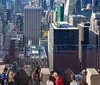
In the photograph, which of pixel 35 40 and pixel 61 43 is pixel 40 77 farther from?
pixel 35 40

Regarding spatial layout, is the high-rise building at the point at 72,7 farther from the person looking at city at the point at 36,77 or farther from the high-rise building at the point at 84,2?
the person looking at city at the point at 36,77

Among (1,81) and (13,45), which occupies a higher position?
(1,81)

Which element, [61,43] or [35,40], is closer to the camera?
[61,43]

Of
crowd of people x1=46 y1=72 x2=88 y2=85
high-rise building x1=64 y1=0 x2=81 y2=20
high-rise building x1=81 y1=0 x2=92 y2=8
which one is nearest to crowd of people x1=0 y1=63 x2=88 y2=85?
crowd of people x1=46 y1=72 x2=88 y2=85

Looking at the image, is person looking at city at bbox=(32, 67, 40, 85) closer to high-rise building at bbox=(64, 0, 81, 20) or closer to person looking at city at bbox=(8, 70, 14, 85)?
person looking at city at bbox=(8, 70, 14, 85)

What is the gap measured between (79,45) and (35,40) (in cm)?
956

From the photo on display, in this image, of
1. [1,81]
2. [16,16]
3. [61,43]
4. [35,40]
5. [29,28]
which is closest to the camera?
[1,81]

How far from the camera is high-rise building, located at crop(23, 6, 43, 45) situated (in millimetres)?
24303

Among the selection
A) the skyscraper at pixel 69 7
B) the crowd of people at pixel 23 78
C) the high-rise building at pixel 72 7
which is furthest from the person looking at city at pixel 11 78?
the skyscraper at pixel 69 7

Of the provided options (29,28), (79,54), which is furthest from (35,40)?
(79,54)

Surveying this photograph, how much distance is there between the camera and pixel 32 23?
26.3m

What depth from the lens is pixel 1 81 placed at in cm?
237

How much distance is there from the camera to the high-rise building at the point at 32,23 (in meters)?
24.3

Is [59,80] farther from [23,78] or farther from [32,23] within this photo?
[32,23]
